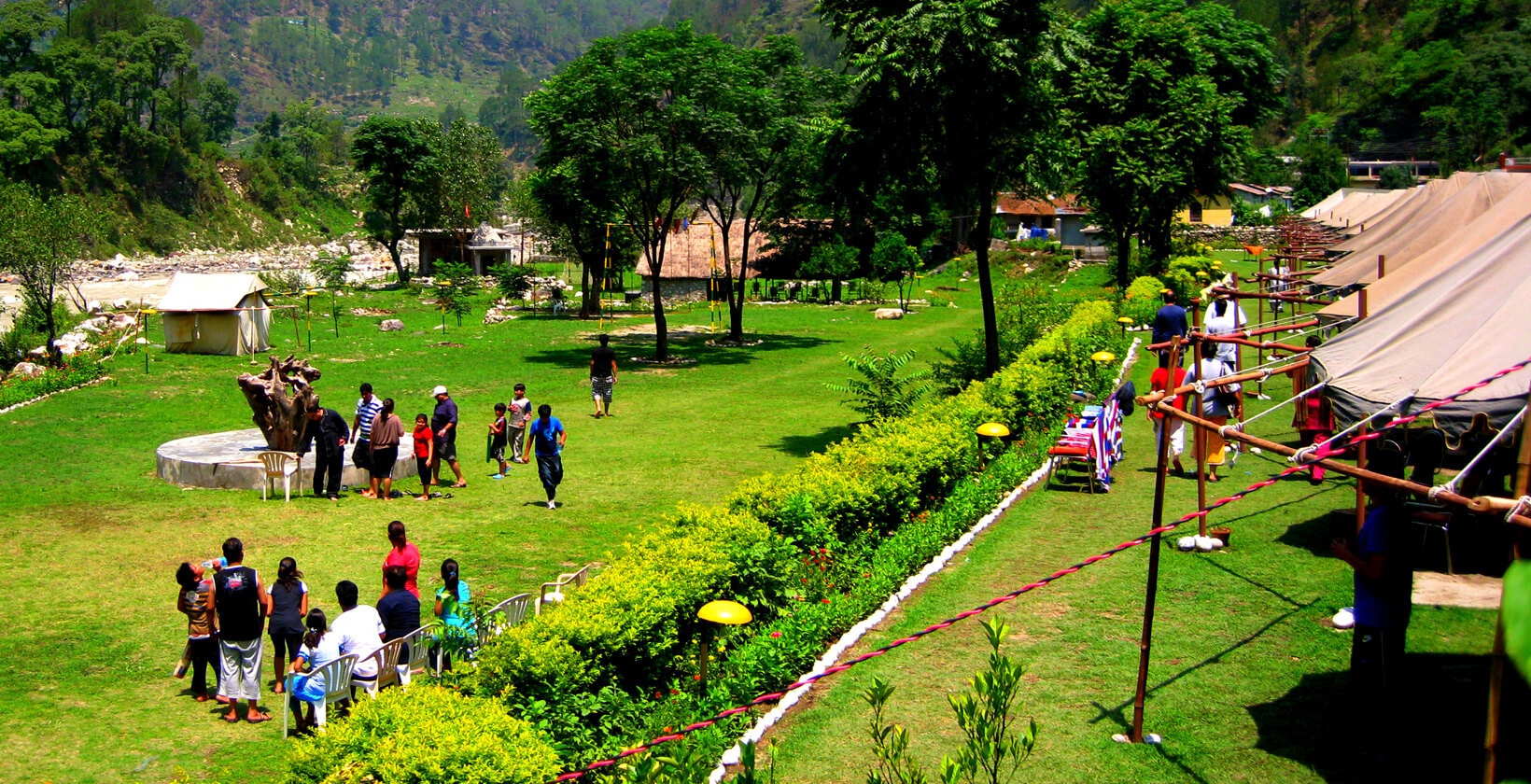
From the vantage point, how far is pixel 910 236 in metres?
62.1

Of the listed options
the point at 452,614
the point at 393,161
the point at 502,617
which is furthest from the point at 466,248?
the point at 502,617

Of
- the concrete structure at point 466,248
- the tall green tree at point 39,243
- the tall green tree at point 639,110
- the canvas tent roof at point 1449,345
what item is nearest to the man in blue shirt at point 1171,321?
the canvas tent roof at point 1449,345

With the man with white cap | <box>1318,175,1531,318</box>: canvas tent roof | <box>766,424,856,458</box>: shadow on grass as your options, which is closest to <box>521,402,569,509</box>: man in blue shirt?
the man with white cap

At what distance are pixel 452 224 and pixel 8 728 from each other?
65.6m

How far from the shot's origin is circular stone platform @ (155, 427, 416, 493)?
15.7 m

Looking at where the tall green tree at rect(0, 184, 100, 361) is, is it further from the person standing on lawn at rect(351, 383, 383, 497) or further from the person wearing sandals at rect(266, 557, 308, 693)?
the person wearing sandals at rect(266, 557, 308, 693)

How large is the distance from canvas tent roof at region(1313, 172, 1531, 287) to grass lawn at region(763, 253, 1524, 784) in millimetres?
5861

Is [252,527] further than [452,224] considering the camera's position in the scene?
No

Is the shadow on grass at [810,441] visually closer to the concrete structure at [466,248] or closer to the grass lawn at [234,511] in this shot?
the grass lawn at [234,511]

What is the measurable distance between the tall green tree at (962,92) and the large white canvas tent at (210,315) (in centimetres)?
2099

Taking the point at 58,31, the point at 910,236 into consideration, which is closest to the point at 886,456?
the point at 910,236

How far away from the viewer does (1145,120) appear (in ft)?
99.2

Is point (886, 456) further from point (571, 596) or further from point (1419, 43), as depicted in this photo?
point (1419, 43)

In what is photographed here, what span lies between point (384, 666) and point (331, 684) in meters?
0.38
